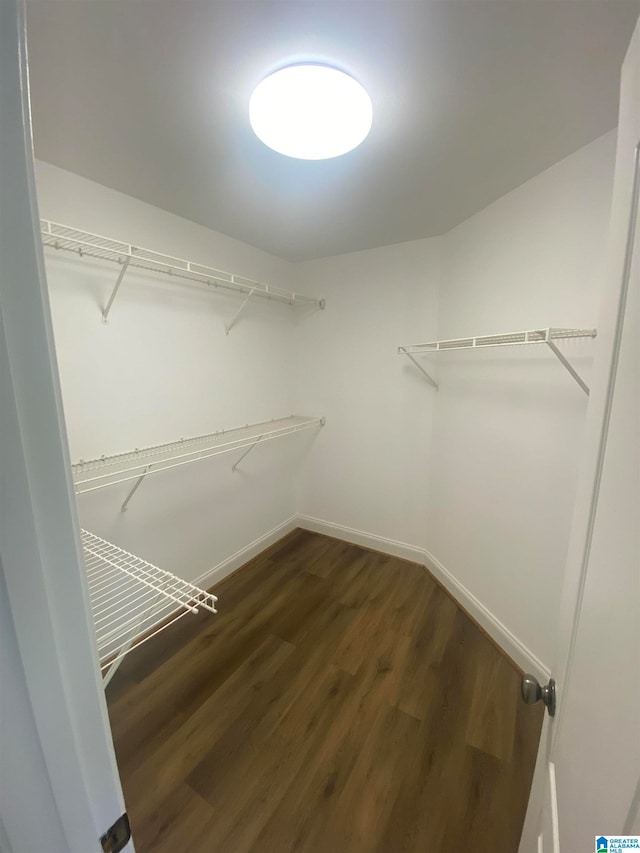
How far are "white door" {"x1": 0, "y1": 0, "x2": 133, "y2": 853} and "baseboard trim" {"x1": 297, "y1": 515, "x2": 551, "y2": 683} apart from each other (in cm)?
185

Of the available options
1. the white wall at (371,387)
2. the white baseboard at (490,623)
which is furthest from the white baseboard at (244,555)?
the white baseboard at (490,623)

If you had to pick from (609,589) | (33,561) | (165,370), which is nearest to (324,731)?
(609,589)

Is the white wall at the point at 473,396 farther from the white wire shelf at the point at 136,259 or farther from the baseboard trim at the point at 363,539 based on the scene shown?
the white wire shelf at the point at 136,259

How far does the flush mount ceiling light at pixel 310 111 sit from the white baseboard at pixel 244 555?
234 centimetres

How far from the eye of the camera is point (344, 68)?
927 millimetres

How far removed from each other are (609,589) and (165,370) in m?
1.99

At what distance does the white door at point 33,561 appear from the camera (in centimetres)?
32

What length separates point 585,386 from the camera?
1253mm

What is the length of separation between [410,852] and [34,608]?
147 cm

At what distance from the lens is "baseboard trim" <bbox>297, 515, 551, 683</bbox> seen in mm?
1614

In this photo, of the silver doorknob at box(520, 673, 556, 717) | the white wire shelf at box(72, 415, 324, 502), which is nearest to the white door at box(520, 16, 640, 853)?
the silver doorknob at box(520, 673, 556, 717)

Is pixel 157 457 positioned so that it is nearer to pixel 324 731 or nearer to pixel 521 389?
pixel 324 731

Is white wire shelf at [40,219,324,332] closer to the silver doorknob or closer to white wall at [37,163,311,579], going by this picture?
white wall at [37,163,311,579]

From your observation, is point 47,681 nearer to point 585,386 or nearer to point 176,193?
point 585,386
